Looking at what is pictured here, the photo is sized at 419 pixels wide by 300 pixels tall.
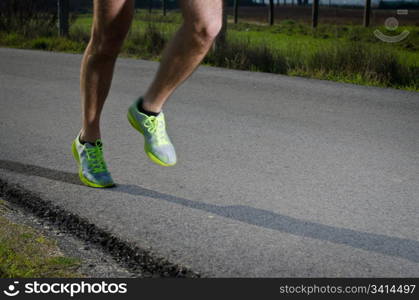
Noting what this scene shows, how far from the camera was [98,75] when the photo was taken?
3.95 metres

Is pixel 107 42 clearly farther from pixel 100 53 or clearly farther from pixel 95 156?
pixel 95 156

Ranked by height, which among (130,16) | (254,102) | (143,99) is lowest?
(254,102)

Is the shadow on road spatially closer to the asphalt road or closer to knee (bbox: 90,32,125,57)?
the asphalt road

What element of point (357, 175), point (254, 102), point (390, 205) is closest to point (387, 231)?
point (390, 205)

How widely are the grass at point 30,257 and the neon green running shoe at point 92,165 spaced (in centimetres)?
70

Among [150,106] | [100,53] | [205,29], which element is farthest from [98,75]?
[205,29]

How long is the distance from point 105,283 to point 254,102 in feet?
16.9

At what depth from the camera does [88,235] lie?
3.50 meters

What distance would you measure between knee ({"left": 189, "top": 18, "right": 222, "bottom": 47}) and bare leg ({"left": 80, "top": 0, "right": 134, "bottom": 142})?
1.33ft

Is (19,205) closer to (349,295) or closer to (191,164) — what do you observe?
(191,164)

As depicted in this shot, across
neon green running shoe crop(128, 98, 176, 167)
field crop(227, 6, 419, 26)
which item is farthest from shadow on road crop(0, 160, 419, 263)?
field crop(227, 6, 419, 26)

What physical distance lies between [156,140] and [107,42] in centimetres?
60

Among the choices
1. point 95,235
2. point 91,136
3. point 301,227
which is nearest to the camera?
point 95,235

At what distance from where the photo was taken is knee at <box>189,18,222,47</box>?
3512mm
